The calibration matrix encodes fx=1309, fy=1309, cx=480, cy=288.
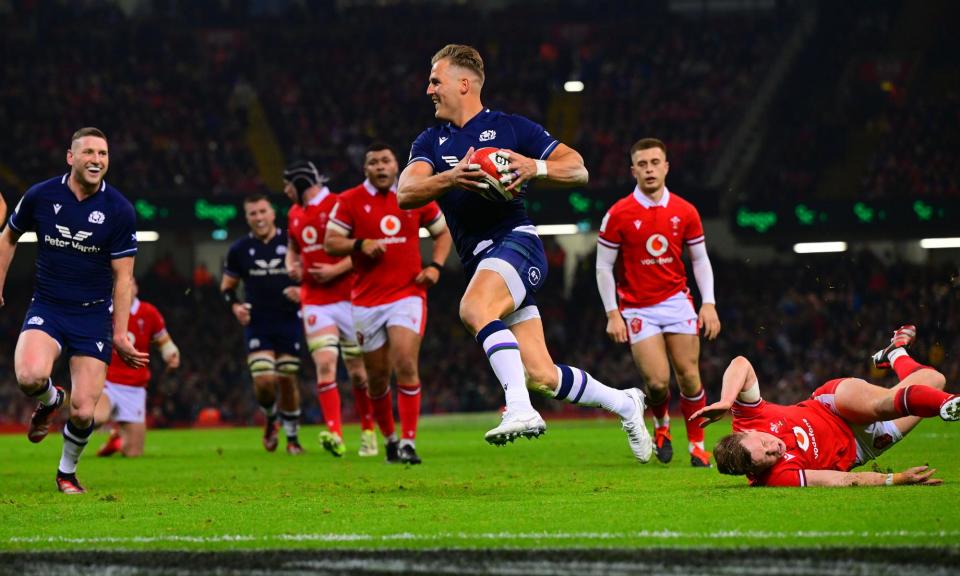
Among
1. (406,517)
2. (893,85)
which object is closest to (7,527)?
(406,517)

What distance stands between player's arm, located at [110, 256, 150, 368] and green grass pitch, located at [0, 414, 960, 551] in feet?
2.98

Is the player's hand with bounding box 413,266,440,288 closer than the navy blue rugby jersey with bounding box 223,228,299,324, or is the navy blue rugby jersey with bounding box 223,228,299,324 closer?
the player's hand with bounding box 413,266,440,288

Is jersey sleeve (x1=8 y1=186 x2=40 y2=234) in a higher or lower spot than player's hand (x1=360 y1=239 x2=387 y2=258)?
higher

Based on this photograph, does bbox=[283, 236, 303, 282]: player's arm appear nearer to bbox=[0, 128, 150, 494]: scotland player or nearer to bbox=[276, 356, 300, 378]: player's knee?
bbox=[276, 356, 300, 378]: player's knee

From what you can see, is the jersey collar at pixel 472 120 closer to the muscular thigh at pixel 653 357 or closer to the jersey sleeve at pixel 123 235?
the jersey sleeve at pixel 123 235

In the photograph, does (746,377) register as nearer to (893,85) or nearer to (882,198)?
(882,198)

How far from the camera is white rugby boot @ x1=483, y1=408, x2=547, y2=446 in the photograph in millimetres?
6848

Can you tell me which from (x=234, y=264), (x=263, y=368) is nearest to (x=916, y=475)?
(x=263, y=368)

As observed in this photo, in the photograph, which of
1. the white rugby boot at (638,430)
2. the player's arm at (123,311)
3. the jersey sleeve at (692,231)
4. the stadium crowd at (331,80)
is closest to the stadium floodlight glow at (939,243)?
the stadium crowd at (331,80)

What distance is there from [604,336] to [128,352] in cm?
2124

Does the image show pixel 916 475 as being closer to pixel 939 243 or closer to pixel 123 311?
pixel 123 311

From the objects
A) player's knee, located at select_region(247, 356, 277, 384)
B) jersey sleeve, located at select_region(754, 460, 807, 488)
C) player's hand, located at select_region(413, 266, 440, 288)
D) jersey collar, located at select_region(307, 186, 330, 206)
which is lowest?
player's knee, located at select_region(247, 356, 277, 384)

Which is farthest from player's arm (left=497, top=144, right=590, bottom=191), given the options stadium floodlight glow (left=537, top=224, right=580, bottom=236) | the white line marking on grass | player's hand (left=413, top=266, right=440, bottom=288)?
stadium floodlight glow (left=537, top=224, right=580, bottom=236)

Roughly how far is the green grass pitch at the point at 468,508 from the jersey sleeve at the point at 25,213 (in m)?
1.84
